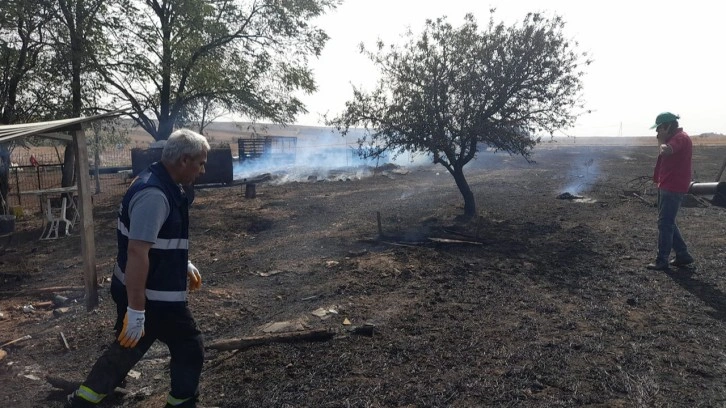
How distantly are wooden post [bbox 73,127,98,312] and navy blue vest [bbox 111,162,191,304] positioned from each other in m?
3.17

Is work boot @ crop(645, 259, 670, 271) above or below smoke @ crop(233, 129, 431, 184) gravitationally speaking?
below

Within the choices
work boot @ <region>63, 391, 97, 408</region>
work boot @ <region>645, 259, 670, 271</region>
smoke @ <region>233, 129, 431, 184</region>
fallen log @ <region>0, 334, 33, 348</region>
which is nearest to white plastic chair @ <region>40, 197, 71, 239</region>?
fallen log @ <region>0, 334, 33, 348</region>

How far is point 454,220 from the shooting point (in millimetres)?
10875

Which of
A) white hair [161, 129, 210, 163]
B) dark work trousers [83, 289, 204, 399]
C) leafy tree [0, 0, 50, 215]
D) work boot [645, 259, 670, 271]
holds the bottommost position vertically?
work boot [645, 259, 670, 271]

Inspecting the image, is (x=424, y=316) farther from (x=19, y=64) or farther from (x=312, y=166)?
(x=312, y=166)

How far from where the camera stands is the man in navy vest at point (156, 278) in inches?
104

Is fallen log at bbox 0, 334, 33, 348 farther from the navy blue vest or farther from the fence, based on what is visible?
the fence

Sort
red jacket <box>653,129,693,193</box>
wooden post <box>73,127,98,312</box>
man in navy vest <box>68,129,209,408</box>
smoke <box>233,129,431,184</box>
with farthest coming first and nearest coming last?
smoke <box>233,129,431,184</box> < red jacket <box>653,129,693,193</box> < wooden post <box>73,127,98,312</box> < man in navy vest <box>68,129,209,408</box>

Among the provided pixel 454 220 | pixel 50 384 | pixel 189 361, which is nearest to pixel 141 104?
pixel 454 220

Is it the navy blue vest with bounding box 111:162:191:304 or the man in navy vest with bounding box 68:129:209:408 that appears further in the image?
the navy blue vest with bounding box 111:162:191:304

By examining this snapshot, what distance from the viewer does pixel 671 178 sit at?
6.33 metres

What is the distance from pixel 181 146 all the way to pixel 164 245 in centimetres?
60

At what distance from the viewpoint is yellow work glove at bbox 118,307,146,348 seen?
2.69 meters

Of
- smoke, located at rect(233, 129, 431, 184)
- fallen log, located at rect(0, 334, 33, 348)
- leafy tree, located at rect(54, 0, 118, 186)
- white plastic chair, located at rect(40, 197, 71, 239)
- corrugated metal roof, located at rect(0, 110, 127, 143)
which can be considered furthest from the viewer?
smoke, located at rect(233, 129, 431, 184)
